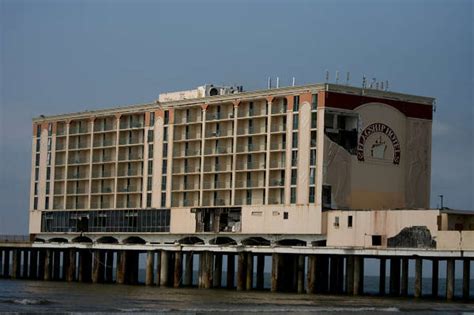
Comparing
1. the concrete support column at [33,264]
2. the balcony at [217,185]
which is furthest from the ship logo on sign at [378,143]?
the concrete support column at [33,264]

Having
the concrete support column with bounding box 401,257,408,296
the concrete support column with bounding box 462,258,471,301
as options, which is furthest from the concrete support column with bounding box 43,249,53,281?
the concrete support column with bounding box 462,258,471,301

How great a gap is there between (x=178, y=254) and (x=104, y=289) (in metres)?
7.65

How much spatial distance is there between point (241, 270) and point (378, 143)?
13276 mm

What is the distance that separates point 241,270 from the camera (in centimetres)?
8619

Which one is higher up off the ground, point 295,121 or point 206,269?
point 295,121

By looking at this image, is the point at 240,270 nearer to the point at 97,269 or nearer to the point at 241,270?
the point at 241,270

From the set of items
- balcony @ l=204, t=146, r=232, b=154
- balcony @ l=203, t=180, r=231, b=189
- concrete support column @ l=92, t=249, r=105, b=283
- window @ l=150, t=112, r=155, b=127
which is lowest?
concrete support column @ l=92, t=249, r=105, b=283

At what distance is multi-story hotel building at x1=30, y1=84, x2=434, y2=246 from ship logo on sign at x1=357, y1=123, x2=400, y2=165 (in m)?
0.07

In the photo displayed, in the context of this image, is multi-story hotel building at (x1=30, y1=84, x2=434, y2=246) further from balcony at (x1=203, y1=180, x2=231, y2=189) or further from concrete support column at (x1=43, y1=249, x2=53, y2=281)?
concrete support column at (x1=43, y1=249, x2=53, y2=281)

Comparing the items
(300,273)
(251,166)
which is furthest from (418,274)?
(251,166)

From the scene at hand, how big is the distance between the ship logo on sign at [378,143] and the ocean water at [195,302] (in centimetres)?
1100

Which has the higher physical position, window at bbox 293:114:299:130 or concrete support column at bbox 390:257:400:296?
window at bbox 293:114:299:130

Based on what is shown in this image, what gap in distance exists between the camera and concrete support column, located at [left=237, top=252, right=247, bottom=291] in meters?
86.0

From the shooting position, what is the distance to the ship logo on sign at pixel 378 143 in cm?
8531
